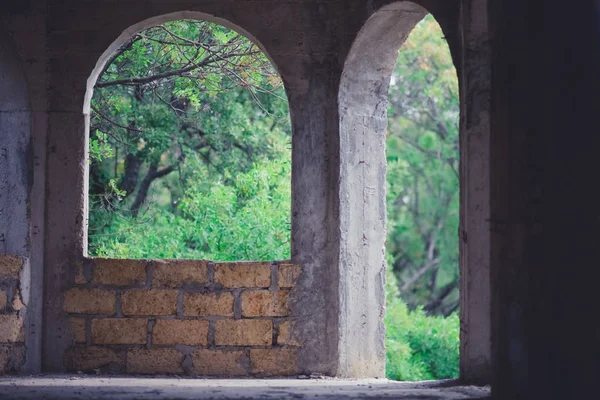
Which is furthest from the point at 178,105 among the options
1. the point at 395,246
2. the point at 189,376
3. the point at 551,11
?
the point at 395,246

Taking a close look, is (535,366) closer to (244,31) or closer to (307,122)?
(307,122)

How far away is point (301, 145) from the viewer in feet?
18.0

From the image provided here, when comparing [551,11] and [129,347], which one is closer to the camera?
[551,11]

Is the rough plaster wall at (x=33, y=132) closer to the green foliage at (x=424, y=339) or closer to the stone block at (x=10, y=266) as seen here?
the stone block at (x=10, y=266)

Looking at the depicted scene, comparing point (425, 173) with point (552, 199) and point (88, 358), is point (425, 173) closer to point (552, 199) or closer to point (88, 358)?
point (88, 358)

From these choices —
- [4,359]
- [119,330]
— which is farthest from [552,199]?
[4,359]

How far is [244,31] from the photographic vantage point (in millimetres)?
5477

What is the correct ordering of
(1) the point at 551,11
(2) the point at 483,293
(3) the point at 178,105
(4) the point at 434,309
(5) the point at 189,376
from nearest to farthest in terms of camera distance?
(1) the point at 551,11
(2) the point at 483,293
(5) the point at 189,376
(3) the point at 178,105
(4) the point at 434,309

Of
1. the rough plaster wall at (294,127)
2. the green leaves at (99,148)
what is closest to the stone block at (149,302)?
the rough plaster wall at (294,127)

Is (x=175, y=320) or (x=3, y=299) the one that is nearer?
(x=3, y=299)

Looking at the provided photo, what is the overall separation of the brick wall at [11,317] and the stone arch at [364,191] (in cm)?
198

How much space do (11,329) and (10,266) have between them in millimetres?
384

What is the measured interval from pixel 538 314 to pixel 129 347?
2.85 m

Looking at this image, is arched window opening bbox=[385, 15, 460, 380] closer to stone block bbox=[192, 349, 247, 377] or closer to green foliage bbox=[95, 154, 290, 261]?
green foliage bbox=[95, 154, 290, 261]
